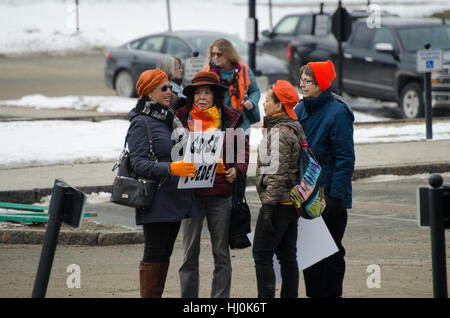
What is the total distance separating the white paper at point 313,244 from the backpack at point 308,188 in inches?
10.8

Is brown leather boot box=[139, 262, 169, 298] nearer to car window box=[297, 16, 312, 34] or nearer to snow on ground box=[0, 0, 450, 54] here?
car window box=[297, 16, 312, 34]

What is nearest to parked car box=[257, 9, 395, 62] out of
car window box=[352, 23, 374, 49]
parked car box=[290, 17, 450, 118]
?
car window box=[352, 23, 374, 49]

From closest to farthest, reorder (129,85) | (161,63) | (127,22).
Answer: (161,63) < (129,85) < (127,22)

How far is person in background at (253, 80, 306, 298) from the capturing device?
637 centimetres

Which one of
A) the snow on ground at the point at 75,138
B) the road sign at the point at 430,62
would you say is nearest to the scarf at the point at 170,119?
the snow on ground at the point at 75,138

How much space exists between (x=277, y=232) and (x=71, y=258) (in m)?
2.67

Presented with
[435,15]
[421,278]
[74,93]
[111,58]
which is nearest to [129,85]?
[111,58]

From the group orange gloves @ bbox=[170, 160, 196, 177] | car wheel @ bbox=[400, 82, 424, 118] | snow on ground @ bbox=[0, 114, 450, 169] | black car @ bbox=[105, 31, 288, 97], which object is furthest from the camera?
black car @ bbox=[105, 31, 288, 97]

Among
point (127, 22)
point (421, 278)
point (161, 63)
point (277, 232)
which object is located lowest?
point (421, 278)

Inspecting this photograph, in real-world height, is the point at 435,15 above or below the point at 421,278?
above

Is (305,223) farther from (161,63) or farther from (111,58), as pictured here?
(111,58)

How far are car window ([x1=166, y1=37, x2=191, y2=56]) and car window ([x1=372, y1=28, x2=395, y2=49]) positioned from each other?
4.18 m

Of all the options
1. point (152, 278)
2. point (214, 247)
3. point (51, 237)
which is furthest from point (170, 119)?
point (51, 237)
